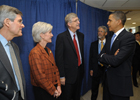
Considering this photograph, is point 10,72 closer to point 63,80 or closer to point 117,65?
point 63,80

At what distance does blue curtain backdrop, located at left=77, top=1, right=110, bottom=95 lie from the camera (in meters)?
2.80

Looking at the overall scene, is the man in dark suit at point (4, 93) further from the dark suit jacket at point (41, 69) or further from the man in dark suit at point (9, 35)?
the dark suit jacket at point (41, 69)

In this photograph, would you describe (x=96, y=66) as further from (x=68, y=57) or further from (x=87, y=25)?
(x=87, y=25)

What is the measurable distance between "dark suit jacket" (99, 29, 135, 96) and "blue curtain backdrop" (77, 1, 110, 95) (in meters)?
1.55

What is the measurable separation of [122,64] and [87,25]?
1.95 m

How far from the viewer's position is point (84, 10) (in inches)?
112

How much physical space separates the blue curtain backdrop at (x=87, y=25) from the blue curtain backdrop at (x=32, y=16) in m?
0.58

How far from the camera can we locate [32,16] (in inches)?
88.0

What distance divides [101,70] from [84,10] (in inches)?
70.3

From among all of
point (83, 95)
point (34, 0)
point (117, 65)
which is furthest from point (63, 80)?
point (34, 0)

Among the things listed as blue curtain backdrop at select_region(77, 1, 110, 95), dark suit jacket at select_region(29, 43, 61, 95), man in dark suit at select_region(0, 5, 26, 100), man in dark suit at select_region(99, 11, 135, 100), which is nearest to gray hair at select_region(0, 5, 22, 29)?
man in dark suit at select_region(0, 5, 26, 100)

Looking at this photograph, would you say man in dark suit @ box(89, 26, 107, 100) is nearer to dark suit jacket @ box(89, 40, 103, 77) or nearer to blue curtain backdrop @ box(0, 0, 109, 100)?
dark suit jacket @ box(89, 40, 103, 77)

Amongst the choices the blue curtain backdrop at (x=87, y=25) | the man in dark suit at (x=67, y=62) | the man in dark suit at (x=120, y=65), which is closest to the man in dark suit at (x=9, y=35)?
the man in dark suit at (x=67, y=62)

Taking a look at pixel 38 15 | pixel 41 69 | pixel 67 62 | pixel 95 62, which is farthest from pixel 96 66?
pixel 38 15
